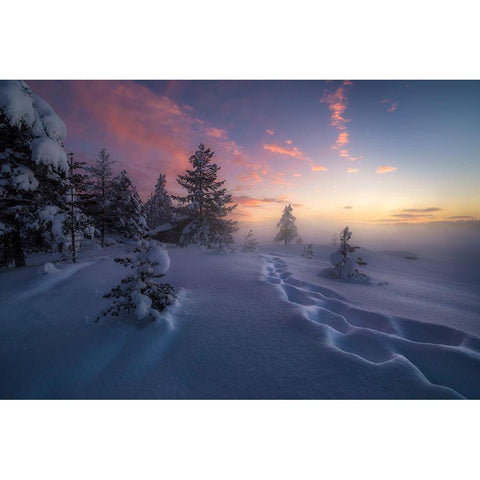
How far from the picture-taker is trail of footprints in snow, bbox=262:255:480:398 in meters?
2.66

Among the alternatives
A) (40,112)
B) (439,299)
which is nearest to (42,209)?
(40,112)

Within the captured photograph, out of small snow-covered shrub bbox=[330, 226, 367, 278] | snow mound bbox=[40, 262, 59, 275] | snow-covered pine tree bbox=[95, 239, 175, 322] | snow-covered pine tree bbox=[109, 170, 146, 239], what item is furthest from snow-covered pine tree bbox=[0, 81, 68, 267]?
small snow-covered shrub bbox=[330, 226, 367, 278]

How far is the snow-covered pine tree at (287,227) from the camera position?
3369cm

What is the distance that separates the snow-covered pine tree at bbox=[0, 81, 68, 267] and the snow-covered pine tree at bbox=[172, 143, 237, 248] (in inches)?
337

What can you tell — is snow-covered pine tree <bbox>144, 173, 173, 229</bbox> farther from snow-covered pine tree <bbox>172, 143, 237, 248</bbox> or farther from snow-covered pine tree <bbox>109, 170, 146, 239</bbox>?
snow-covered pine tree <bbox>109, 170, 146, 239</bbox>

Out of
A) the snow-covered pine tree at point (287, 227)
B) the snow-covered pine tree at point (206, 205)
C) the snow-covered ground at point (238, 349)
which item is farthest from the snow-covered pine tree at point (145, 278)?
the snow-covered pine tree at point (287, 227)

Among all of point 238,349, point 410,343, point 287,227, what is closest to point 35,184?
point 238,349

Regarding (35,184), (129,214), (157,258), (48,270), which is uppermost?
(35,184)

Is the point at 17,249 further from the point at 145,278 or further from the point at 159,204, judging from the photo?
the point at 159,204

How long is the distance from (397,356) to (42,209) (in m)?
12.2

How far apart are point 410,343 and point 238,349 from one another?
294 centimetres

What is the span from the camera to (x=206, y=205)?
53.6ft

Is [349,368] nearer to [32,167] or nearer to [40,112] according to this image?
[32,167]

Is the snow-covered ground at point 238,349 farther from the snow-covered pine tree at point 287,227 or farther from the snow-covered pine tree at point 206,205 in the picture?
the snow-covered pine tree at point 287,227
